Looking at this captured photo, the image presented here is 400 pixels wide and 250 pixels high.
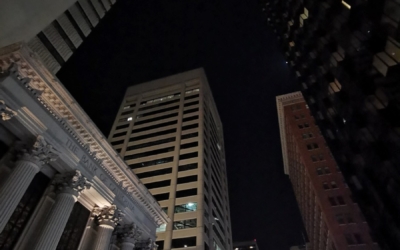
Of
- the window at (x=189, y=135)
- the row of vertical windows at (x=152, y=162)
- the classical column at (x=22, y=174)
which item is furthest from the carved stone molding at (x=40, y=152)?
the window at (x=189, y=135)

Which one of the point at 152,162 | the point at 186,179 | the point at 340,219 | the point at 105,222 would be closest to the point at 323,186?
the point at 340,219

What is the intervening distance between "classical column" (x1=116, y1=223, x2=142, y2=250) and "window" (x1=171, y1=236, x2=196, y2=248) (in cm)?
1784

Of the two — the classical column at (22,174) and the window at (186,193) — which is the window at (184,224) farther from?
the classical column at (22,174)

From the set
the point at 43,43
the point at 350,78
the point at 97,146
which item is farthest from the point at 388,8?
the point at 43,43

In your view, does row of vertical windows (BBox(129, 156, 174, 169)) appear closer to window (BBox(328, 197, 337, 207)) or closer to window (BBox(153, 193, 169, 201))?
window (BBox(153, 193, 169, 201))

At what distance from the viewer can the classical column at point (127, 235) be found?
78.0 ft

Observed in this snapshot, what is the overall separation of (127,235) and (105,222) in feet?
11.7

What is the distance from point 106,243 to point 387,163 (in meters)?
23.0

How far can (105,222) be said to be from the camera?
21.3m

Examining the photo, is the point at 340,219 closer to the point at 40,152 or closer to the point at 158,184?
the point at 158,184

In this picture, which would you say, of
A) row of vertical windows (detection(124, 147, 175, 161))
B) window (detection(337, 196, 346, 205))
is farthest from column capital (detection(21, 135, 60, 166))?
window (detection(337, 196, 346, 205))

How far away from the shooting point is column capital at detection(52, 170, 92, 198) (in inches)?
720

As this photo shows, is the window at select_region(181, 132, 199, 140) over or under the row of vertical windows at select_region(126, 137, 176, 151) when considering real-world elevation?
over

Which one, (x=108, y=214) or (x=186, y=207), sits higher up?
(x=186, y=207)
